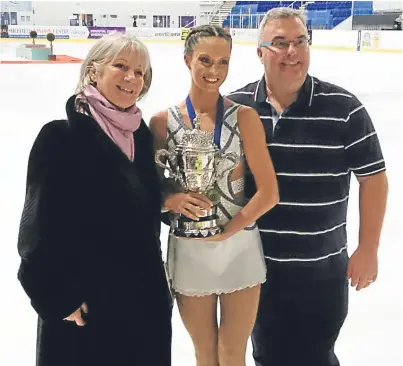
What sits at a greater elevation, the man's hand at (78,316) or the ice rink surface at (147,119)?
the man's hand at (78,316)

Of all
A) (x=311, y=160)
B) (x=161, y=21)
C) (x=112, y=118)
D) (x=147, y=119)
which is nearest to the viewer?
(x=112, y=118)

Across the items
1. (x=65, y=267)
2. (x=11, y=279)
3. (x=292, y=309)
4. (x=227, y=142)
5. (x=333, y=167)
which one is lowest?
(x=11, y=279)

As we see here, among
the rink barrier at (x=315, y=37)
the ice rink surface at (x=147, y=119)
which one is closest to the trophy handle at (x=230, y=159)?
the ice rink surface at (x=147, y=119)

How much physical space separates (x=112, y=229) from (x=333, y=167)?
69cm

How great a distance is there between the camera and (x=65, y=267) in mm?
1257

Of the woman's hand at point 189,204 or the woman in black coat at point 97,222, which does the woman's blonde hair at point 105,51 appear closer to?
the woman in black coat at point 97,222

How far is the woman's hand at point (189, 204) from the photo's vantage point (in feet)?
4.50

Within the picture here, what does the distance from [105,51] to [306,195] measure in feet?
2.31

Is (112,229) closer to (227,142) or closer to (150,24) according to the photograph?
(227,142)

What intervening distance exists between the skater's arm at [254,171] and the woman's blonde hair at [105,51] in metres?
0.30

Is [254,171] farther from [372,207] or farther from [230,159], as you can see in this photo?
[372,207]

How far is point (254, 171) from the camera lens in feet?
4.72

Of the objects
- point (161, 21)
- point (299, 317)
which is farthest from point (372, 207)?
point (161, 21)

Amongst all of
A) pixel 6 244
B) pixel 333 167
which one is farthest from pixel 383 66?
pixel 333 167
